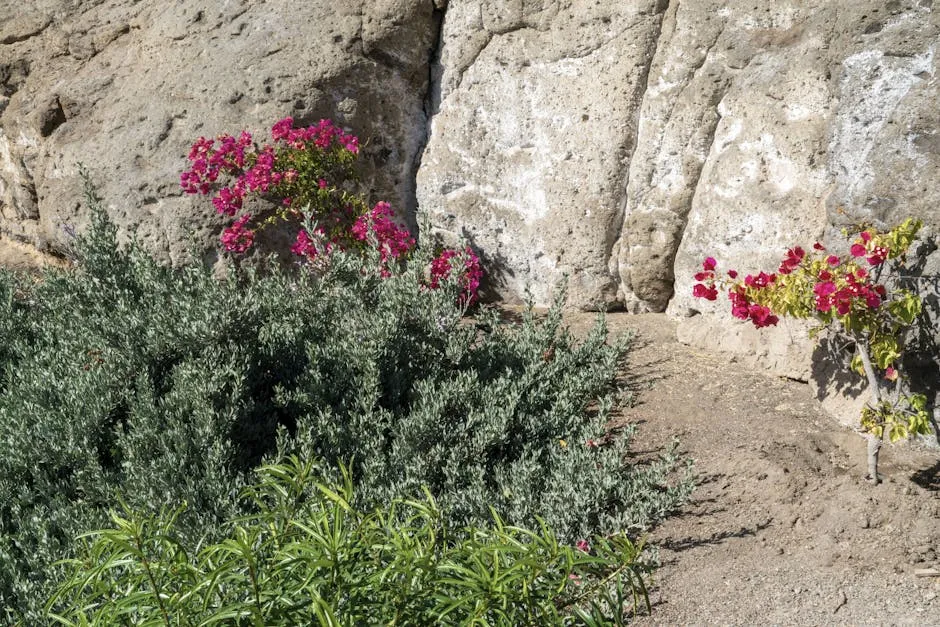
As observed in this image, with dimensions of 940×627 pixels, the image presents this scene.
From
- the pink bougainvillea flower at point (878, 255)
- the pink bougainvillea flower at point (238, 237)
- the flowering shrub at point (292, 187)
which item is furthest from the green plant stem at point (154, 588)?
the pink bougainvillea flower at point (238, 237)

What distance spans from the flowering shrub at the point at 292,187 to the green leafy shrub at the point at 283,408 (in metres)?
1.22

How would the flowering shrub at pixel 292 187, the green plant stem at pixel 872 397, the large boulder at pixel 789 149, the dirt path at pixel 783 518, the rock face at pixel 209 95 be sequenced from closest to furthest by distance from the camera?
the dirt path at pixel 783 518 < the green plant stem at pixel 872 397 < the large boulder at pixel 789 149 < the flowering shrub at pixel 292 187 < the rock face at pixel 209 95

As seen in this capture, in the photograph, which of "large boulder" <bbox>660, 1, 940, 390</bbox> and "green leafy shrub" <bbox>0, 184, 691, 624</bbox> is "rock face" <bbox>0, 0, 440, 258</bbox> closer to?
"green leafy shrub" <bbox>0, 184, 691, 624</bbox>

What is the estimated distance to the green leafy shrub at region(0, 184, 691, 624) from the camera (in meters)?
3.29

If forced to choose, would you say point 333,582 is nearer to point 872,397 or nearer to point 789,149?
point 872,397

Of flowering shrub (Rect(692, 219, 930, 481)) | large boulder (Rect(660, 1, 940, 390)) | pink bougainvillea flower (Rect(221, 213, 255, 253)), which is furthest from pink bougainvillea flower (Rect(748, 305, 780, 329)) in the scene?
pink bougainvillea flower (Rect(221, 213, 255, 253))

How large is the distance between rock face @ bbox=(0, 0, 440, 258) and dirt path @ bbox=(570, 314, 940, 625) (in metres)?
2.93

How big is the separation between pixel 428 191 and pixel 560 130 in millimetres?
1145

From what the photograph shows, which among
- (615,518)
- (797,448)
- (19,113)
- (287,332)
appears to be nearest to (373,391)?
(287,332)

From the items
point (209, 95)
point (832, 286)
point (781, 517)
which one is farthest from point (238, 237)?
point (781, 517)

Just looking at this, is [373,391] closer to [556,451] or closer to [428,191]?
[556,451]

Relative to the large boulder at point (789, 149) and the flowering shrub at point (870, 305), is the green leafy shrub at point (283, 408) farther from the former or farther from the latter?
the large boulder at point (789, 149)

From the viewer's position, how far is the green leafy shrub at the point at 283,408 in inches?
130

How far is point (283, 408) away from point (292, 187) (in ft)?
8.27
